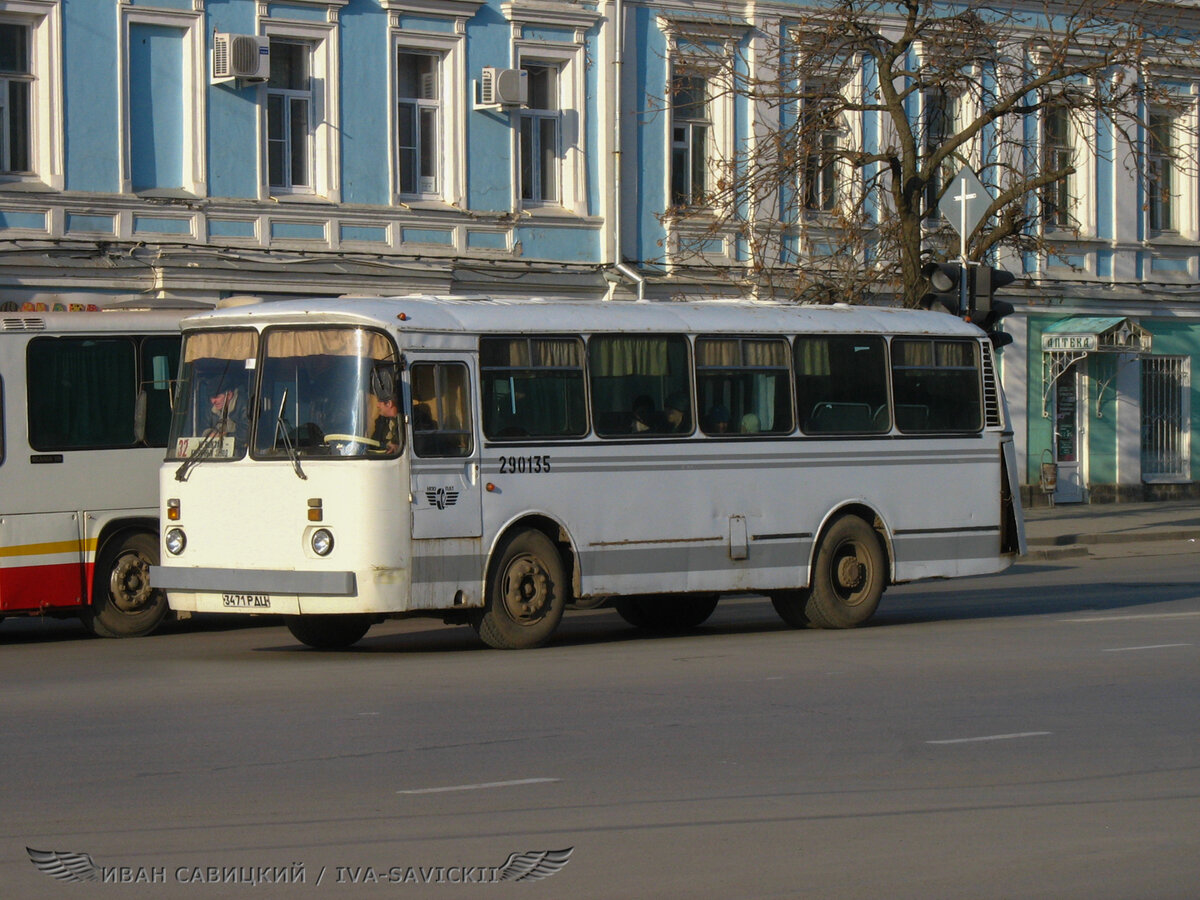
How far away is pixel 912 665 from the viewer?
502 inches

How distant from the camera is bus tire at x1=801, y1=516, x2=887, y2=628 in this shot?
614 inches

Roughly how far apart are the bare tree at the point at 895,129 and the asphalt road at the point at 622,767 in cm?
1084

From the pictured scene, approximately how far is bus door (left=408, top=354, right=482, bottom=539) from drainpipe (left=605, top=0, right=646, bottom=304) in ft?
50.7

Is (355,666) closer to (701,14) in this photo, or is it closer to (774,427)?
(774,427)

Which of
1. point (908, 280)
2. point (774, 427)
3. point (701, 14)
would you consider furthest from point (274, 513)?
point (701, 14)

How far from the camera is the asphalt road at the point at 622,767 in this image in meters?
6.64

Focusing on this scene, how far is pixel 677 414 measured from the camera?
1495cm

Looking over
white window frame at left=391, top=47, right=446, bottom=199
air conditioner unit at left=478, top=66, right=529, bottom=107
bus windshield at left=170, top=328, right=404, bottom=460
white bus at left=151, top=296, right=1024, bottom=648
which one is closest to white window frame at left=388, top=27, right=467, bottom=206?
white window frame at left=391, top=47, right=446, bottom=199

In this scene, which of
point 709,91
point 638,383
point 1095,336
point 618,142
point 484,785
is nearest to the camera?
point 484,785

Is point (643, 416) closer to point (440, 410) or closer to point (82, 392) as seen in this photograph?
point (440, 410)

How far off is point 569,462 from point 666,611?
2.60 meters

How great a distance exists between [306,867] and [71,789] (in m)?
1.97

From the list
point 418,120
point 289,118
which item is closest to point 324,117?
point 289,118

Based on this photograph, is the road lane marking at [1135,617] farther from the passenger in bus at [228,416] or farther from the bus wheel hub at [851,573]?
the passenger in bus at [228,416]
